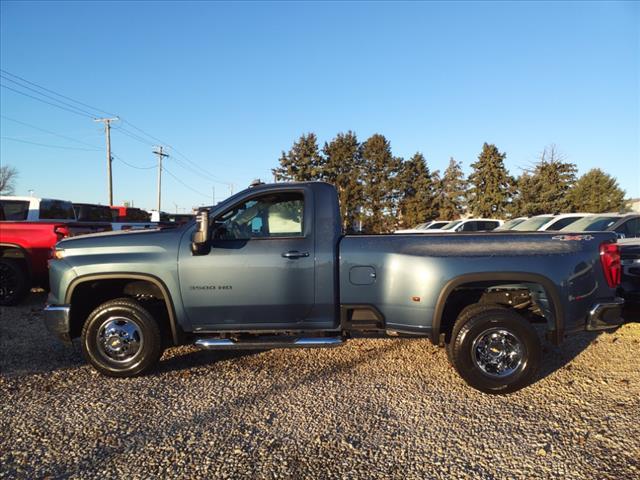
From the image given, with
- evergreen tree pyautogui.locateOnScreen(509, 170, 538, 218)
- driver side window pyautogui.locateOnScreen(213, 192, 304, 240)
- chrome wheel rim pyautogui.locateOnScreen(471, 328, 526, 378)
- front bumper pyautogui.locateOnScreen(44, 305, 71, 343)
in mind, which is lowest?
chrome wheel rim pyautogui.locateOnScreen(471, 328, 526, 378)

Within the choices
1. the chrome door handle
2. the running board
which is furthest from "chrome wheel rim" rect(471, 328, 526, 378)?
the chrome door handle

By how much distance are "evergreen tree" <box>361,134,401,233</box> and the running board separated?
42459 mm

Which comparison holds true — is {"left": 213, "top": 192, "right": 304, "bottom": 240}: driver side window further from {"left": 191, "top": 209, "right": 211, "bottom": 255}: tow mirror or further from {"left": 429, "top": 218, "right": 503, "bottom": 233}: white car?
{"left": 429, "top": 218, "right": 503, "bottom": 233}: white car

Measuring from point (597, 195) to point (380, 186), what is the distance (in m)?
22.1

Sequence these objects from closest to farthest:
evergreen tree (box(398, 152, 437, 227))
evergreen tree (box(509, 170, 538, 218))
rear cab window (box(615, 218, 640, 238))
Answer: rear cab window (box(615, 218, 640, 238)) → evergreen tree (box(509, 170, 538, 218)) → evergreen tree (box(398, 152, 437, 227))

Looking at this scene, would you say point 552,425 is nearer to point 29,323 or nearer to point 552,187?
point 29,323

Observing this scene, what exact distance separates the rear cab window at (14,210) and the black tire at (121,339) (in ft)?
21.6

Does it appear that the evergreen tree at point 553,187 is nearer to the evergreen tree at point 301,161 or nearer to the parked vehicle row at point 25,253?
the evergreen tree at point 301,161

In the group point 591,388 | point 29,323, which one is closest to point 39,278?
point 29,323

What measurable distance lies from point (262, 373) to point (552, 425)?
2621mm

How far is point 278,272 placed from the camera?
4.02 m

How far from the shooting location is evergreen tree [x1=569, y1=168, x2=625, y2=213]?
42.9 meters

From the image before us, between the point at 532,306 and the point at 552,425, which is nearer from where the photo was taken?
the point at 552,425

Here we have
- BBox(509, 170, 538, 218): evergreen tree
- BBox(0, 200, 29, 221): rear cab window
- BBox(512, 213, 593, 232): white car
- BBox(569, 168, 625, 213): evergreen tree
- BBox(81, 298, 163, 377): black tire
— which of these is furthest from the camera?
BBox(569, 168, 625, 213): evergreen tree
